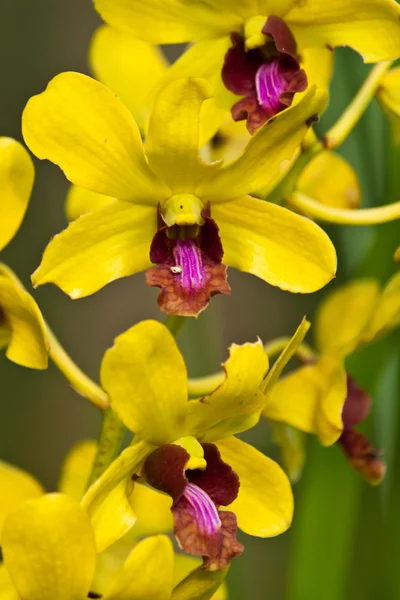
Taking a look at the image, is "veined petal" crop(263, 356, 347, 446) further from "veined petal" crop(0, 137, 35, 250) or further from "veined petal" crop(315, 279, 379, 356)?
"veined petal" crop(0, 137, 35, 250)

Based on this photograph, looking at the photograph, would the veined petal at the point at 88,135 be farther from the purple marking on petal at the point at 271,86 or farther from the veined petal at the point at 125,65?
the veined petal at the point at 125,65

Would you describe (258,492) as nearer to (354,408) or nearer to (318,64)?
(354,408)

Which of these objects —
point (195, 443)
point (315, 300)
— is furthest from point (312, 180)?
point (315, 300)

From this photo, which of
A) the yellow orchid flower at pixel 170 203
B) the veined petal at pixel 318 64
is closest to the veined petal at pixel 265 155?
the yellow orchid flower at pixel 170 203

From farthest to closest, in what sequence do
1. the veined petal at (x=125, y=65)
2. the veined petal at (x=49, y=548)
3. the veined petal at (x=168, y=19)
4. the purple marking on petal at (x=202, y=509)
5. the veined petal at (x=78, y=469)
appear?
the veined petal at (x=125, y=65)
the veined petal at (x=78, y=469)
the veined petal at (x=168, y=19)
the purple marking on petal at (x=202, y=509)
the veined petal at (x=49, y=548)

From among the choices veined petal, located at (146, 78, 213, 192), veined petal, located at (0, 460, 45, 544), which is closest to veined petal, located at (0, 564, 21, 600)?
veined petal, located at (0, 460, 45, 544)
